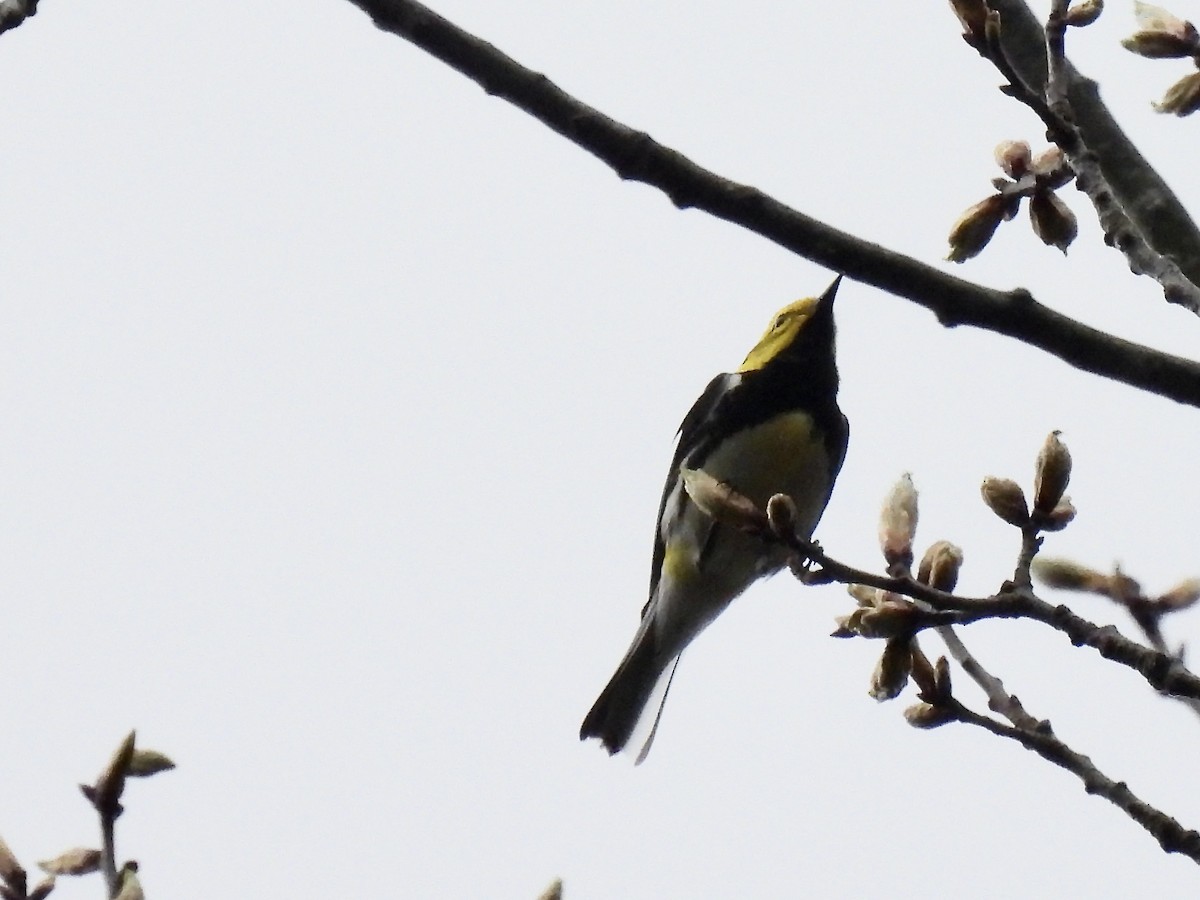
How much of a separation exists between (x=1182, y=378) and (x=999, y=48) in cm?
59

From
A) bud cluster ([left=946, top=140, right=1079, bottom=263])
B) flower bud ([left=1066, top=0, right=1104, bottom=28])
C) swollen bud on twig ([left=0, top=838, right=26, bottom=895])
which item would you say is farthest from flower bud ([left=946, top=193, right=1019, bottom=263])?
swollen bud on twig ([left=0, top=838, right=26, bottom=895])

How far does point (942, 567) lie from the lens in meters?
2.40

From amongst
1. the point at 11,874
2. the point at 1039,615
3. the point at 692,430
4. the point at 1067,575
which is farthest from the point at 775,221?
the point at 692,430

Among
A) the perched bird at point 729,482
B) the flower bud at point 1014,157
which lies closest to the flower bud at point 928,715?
the flower bud at point 1014,157

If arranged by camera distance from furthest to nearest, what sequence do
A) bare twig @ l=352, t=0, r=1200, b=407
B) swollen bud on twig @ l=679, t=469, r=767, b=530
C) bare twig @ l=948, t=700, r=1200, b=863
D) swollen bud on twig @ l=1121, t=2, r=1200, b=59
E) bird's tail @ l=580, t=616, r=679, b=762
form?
bird's tail @ l=580, t=616, r=679, b=762 < swollen bud on twig @ l=1121, t=2, r=1200, b=59 < swollen bud on twig @ l=679, t=469, r=767, b=530 < bare twig @ l=948, t=700, r=1200, b=863 < bare twig @ l=352, t=0, r=1200, b=407

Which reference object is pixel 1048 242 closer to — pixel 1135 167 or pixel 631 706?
pixel 1135 167

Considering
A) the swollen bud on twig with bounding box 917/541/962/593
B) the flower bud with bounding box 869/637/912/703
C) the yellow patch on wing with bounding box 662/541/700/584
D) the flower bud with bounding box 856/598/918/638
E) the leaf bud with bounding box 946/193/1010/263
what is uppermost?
the leaf bud with bounding box 946/193/1010/263

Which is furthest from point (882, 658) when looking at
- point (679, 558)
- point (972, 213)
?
point (679, 558)

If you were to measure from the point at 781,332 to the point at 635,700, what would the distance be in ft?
5.13

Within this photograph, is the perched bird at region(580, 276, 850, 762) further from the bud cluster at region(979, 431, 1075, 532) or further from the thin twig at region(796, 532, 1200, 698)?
the thin twig at region(796, 532, 1200, 698)

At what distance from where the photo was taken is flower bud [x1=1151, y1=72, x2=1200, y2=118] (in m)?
2.79

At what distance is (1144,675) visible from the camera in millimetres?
2158

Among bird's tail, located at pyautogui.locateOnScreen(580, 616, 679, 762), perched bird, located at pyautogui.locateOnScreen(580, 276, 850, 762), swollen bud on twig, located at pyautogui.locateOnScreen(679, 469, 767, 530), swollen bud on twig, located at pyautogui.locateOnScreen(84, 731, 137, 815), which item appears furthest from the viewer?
bird's tail, located at pyautogui.locateOnScreen(580, 616, 679, 762)

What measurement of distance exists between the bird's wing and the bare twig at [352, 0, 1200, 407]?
10.9 ft
